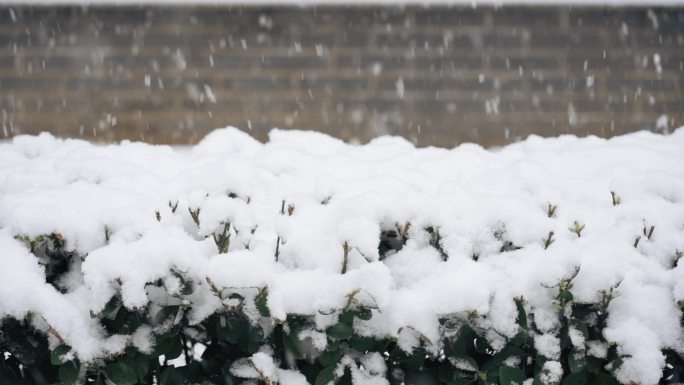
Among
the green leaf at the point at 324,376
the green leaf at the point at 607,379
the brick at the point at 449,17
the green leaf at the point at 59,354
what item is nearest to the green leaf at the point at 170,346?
A: the green leaf at the point at 59,354

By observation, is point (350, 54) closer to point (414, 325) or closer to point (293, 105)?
point (293, 105)

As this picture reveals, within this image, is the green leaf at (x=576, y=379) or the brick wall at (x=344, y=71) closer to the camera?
the green leaf at (x=576, y=379)

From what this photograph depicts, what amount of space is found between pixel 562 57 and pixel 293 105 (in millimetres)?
2899

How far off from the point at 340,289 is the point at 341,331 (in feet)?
0.35

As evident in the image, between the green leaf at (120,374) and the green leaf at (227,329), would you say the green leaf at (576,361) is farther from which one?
the green leaf at (120,374)

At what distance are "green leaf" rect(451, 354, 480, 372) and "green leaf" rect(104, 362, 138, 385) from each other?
842mm

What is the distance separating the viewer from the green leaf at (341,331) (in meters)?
1.37

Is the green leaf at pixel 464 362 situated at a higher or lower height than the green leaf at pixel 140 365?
lower

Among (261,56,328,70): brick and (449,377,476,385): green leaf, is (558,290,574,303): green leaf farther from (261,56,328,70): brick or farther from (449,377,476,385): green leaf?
(261,56,328,70): brick

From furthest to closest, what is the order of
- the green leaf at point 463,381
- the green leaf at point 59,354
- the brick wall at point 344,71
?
the brick wall at point 344,71 → the green leaf at point 463,381 → the green leaf at point 59,354

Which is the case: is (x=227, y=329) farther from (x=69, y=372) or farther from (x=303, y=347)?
(x=69, y=372)

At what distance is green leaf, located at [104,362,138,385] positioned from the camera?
1404mm

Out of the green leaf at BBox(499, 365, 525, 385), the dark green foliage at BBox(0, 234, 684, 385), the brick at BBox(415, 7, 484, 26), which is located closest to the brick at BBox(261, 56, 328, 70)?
the brick at BBox(415, 7, 484, 26)

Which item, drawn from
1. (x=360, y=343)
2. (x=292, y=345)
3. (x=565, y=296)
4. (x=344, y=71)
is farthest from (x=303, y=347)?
(x=344, y=71)
